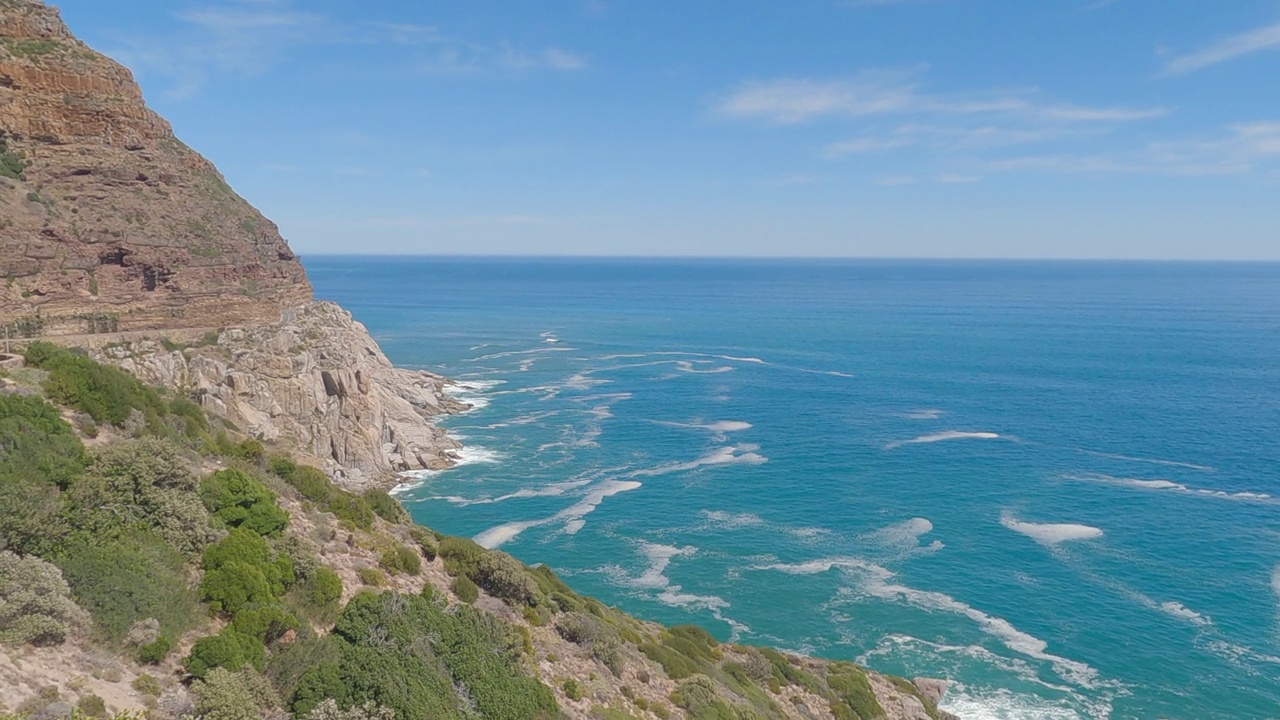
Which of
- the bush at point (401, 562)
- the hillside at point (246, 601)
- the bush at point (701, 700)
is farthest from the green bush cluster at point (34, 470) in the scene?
the bush at point (701, 700)

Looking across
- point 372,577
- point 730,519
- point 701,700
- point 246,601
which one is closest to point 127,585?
point 246,601

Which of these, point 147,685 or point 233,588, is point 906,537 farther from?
point 147,685

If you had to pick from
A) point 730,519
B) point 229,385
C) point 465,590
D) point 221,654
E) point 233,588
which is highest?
point 233,588

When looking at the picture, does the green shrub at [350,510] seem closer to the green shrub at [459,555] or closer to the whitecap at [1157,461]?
the green shrub at [459,555]

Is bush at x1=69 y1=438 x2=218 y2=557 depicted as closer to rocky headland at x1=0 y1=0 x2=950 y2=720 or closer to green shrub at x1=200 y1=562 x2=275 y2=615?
rocky headland at x1=0 y1=0 x2=950 y2=720

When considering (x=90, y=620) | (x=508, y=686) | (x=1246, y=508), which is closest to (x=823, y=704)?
(x=508, y=686)

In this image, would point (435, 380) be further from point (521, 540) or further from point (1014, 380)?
point (1014, 380)

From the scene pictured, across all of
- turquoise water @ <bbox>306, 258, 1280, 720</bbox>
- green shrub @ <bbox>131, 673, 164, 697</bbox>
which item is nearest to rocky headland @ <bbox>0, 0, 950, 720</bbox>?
green shrub @ <bbox>131, 673, 164, 697</bbox>
